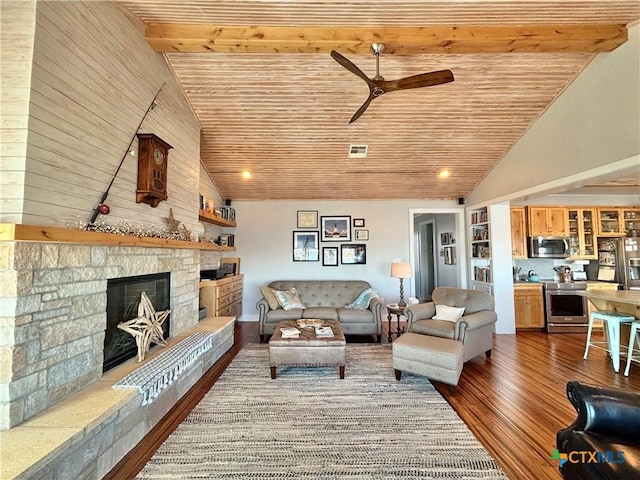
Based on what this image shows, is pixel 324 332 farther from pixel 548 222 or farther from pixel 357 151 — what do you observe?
pixel 548 222

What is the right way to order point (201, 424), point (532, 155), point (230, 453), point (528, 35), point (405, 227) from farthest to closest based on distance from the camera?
point (405, 227) < point (532, 155) < point (528, 35) < point (201, 424) < point (230, 453)

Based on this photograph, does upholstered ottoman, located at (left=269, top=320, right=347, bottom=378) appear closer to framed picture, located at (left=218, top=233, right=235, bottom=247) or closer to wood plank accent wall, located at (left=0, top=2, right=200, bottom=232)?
wood plank accent wall, located at (left=0, top=2, right=200, bottom=232)

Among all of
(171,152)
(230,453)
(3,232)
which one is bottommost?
(230,453)

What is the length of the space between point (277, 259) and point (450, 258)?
4357 millimetres

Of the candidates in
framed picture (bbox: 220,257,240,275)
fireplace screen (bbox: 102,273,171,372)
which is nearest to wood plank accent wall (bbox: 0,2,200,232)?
fireplace screen (bbox: 102,273,171,372)

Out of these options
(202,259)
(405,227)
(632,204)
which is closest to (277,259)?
(202,259)

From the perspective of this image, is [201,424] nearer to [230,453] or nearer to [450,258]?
[230,453]

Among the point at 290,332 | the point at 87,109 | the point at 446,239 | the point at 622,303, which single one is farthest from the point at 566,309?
the point at 87,109

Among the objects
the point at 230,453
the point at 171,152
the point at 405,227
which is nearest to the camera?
the point at 230,453

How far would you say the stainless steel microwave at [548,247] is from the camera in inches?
208

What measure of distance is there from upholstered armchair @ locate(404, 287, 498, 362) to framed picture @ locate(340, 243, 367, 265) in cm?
206

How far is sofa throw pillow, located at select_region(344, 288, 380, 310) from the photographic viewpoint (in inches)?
196

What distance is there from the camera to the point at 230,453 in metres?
2.04

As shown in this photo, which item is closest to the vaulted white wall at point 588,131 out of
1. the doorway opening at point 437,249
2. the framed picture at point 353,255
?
the doorway opening at point 437,249
